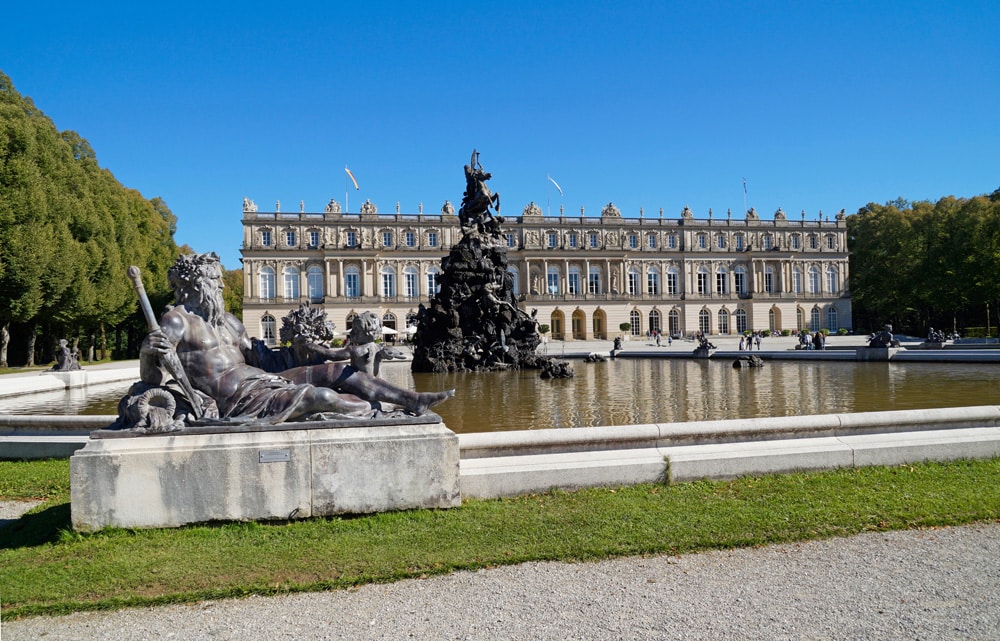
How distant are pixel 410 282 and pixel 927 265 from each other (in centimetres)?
4765

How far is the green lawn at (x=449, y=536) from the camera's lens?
11.0ft

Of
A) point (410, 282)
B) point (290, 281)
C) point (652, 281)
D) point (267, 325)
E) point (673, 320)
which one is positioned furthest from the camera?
point (673, 320)

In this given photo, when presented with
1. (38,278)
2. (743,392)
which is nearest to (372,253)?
(38,278)

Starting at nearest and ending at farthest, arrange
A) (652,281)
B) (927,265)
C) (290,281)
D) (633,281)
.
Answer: (927,265), (290,281), (633,281), (652,281)

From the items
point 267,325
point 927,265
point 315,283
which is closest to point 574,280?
point 315,283

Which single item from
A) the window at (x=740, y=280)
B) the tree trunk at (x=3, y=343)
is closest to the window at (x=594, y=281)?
the window at (x=740, y=280)

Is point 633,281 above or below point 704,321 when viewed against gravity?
above

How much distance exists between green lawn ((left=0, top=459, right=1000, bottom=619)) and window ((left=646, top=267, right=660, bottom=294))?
67594mm

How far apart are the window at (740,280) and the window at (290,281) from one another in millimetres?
50080

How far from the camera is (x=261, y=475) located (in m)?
4.07

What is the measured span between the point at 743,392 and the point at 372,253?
5761 centimetres

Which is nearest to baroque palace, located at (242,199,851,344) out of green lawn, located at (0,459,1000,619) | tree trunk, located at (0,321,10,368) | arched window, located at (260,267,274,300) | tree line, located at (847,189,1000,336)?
arched window, located at (260,267,274,300)

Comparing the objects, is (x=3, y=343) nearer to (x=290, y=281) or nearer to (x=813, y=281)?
(x=290, y=281)

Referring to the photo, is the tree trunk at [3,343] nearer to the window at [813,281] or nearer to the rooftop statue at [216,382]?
the rooftop statue at [216,382]
